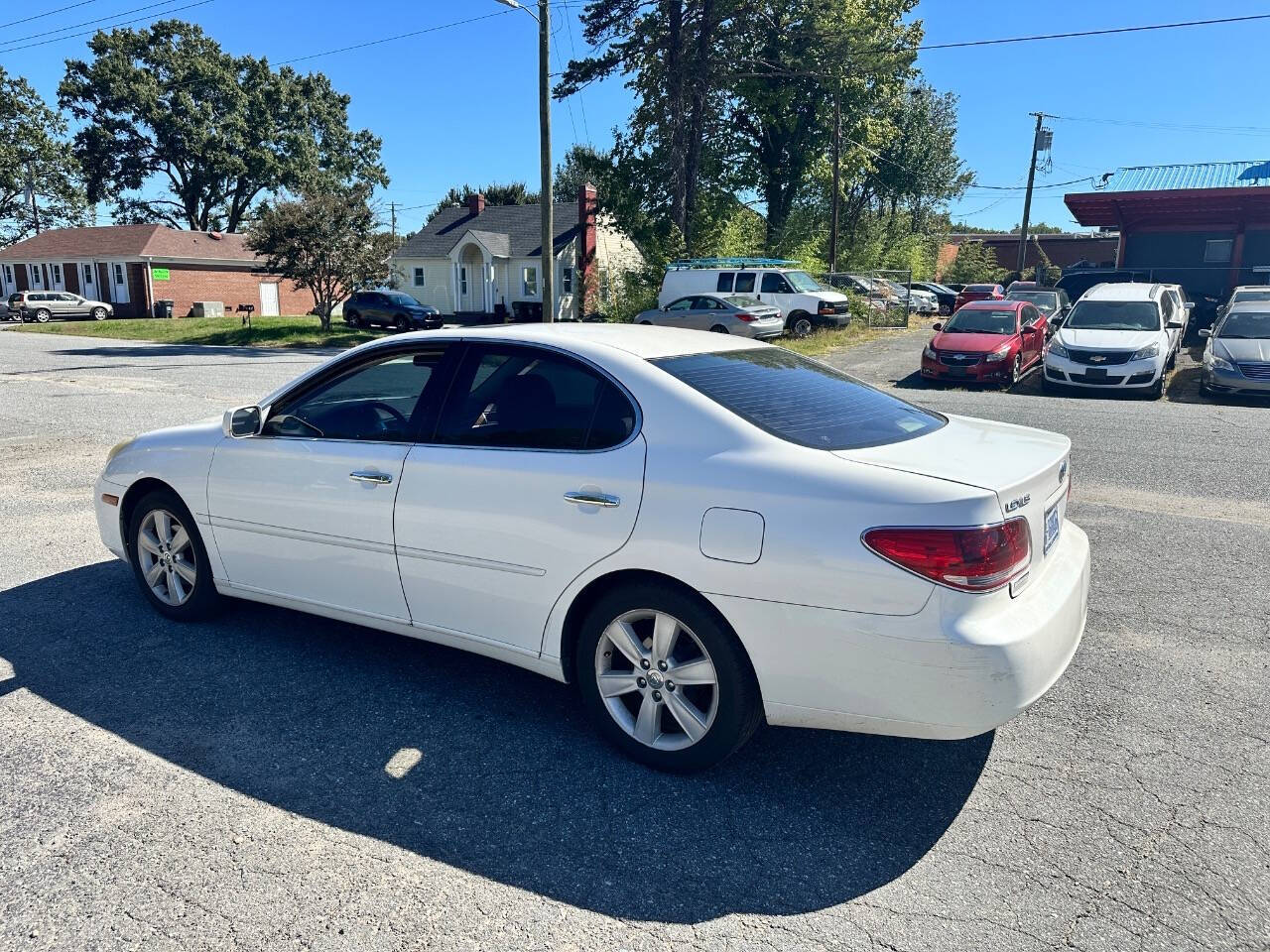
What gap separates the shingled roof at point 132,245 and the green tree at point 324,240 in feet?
66.6

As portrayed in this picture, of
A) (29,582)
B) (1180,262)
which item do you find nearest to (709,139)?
(1180,262)

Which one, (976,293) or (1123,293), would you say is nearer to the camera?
(1123,293)

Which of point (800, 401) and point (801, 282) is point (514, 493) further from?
point (801, 282)

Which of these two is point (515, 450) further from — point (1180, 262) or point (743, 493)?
point (1180, 262)

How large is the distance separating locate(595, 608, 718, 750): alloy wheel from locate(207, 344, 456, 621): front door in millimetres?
1042

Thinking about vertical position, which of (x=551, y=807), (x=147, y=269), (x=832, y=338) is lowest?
(x=551, y=807)

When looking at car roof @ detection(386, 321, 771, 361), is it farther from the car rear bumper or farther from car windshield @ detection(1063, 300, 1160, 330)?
car windshield @ detection(1063, 300, 1160, 330)

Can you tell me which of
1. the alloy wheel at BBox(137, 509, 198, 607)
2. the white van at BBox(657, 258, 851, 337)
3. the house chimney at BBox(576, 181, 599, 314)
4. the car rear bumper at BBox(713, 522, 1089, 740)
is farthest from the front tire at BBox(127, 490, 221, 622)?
the house chimney at BBox(576, 181, 599, 314)

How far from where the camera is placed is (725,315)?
23375mm

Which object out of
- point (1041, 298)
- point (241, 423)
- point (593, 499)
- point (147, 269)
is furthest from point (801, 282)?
point (147, 269)

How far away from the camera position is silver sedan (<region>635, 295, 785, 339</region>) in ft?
76.1

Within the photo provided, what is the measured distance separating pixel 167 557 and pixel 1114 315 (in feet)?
53.4

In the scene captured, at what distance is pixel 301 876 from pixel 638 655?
4.16 feet

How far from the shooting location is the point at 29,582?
5.32m
